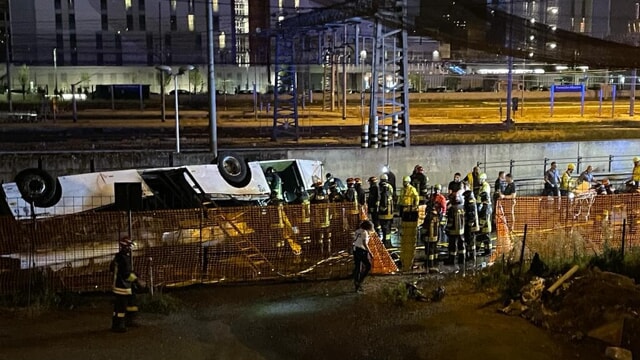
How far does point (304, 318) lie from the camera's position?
9.48 metres

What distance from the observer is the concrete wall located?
17.7 metres

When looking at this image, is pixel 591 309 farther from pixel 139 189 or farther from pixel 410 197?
pixel 139 189

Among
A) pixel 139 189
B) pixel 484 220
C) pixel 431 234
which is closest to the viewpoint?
pixel 139 189

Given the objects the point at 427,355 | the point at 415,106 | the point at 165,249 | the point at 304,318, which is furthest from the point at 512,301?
the point at 415,106

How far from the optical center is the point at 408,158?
68.9ft

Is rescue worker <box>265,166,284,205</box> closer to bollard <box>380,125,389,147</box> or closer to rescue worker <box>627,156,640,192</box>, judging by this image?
bollard <box>380,125,389,147</box>

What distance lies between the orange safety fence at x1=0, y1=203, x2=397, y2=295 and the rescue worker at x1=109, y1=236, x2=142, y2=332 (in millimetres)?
1317

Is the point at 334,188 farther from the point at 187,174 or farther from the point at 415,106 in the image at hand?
the point at 415,106

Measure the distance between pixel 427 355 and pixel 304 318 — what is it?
2056 mm

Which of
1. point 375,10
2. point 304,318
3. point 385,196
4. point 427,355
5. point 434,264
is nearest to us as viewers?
point 427,355

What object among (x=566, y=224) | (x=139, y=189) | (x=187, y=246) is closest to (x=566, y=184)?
(x=566, y=224)

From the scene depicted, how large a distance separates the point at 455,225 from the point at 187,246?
513cm

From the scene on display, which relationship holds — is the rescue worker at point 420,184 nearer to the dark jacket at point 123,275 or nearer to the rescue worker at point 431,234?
the rescue worker at point 431,234

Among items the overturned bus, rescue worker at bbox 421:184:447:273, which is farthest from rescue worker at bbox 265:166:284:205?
rescue worker at bbox 421:184:447:273
